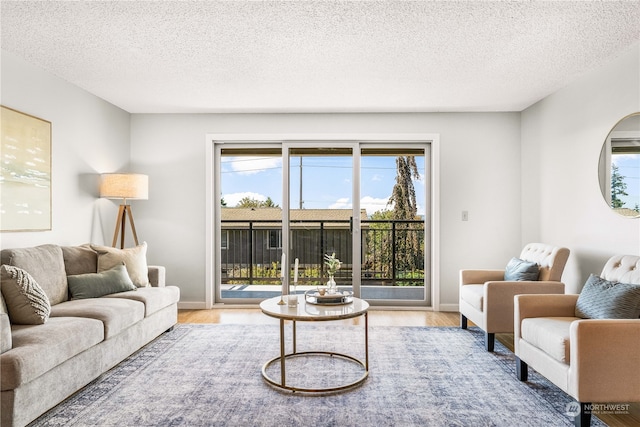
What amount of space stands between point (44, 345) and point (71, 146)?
2401mm

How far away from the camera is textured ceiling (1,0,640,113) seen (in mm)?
2648

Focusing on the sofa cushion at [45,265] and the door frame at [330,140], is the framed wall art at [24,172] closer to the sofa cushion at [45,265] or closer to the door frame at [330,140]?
the sofa cushion at [45,265]

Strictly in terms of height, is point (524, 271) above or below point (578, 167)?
below

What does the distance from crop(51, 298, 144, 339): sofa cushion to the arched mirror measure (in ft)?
12.7

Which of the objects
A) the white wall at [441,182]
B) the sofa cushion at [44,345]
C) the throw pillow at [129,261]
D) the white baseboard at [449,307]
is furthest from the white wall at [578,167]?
the throw pillow at [129,261]

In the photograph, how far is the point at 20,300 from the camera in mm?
2664

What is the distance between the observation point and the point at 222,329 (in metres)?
4.30

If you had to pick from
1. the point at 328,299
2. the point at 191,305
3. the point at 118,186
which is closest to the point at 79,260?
the point at 118,186

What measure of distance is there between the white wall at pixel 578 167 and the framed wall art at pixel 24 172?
15.5ft

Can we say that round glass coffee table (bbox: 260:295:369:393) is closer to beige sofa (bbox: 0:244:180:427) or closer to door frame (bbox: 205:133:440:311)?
beige sofa (bbox: 0:244:180:427)

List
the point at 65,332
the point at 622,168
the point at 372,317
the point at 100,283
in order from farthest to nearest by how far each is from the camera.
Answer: the point at 372,317
the point at 100,283
the point at 622,168
the point at 65,332

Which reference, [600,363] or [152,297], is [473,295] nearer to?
[600,363]

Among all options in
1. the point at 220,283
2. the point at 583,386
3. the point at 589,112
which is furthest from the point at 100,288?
the point at 589,112

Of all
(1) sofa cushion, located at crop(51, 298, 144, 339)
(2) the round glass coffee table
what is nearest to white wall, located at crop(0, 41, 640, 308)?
(1) sofa cushion, located at crop(51, 298, 144, 339)
